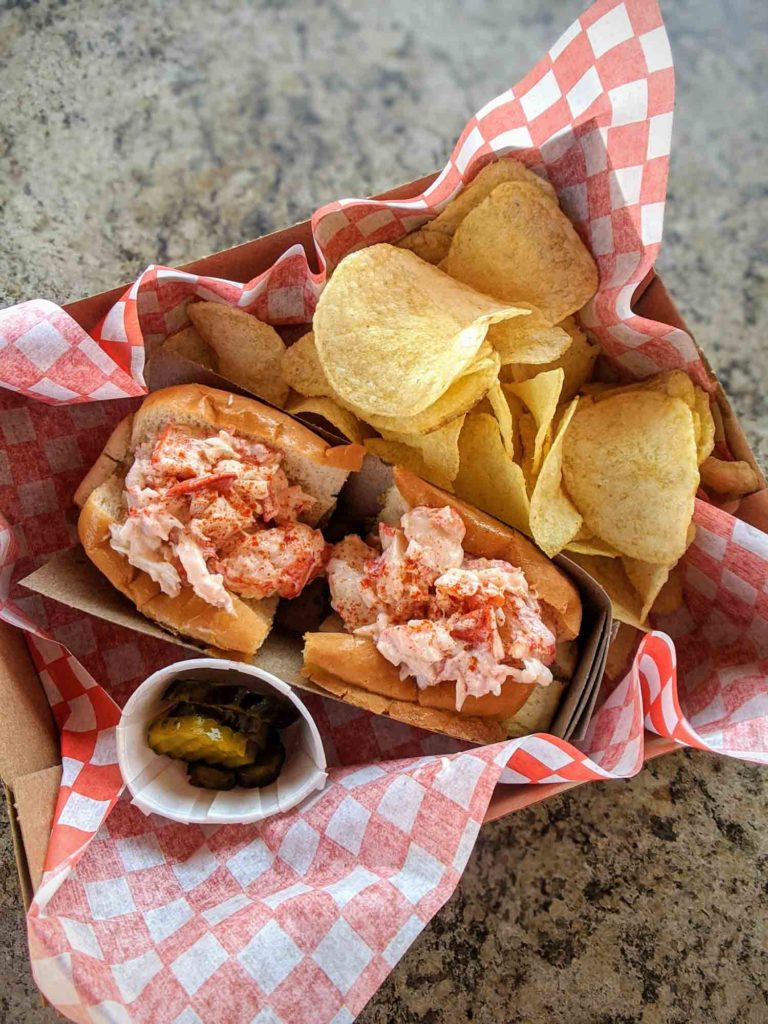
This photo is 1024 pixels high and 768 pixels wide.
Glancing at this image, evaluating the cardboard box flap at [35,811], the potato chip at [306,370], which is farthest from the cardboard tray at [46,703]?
the potato chip at [306,370]

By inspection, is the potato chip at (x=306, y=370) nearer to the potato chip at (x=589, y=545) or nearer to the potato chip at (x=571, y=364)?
the potato chip at (x=571, y=364)

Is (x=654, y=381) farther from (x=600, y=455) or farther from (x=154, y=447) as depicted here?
(x=154, y=447)

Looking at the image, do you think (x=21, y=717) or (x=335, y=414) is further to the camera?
(x=335, y=414)

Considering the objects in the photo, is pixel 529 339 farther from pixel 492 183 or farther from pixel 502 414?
pixel 492 183

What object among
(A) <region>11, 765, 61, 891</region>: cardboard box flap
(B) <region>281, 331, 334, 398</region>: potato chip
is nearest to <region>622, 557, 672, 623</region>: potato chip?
(B) <region>281, 331, 334, 398</region>: potato chip

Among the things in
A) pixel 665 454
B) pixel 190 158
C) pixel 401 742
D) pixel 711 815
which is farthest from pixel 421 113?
pixel 711 815

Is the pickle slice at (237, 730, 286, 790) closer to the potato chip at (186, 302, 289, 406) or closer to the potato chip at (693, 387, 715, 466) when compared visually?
the potato chip at (186, 302, 289, 406)

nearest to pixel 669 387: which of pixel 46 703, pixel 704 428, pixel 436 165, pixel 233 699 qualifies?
pixel 704 428
